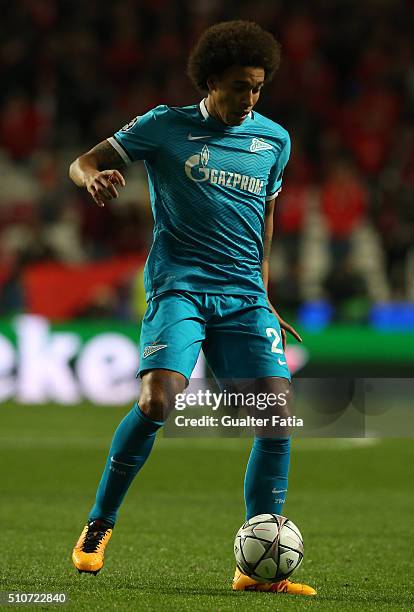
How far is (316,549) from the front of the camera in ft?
19.5

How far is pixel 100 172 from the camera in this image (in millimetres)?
4676

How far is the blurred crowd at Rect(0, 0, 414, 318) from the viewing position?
Result: 14.7 metres

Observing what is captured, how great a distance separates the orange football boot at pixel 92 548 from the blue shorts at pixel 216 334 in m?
0.62

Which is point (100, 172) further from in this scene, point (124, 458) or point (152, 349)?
point (124, 458)

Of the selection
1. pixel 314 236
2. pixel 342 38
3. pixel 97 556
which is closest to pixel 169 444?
pixel 314 236

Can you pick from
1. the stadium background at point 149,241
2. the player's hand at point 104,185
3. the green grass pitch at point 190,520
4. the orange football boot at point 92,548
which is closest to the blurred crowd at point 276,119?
the stadium background at point 149,241

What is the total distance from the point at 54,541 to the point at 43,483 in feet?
7.42

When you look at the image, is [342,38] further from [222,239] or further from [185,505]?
[222,239]

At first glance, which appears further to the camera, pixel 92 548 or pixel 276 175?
pixel 276 175

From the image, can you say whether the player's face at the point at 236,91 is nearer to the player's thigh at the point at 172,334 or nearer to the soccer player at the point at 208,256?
the soccer player at the point at 208,256

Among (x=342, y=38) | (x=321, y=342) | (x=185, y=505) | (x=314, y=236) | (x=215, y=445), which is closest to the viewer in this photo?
(x=185, y=505)

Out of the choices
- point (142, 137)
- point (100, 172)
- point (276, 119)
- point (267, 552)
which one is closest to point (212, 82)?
point (142, 137)

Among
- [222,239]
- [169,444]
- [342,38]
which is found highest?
[342,38]

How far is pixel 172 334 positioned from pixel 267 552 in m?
0.87
